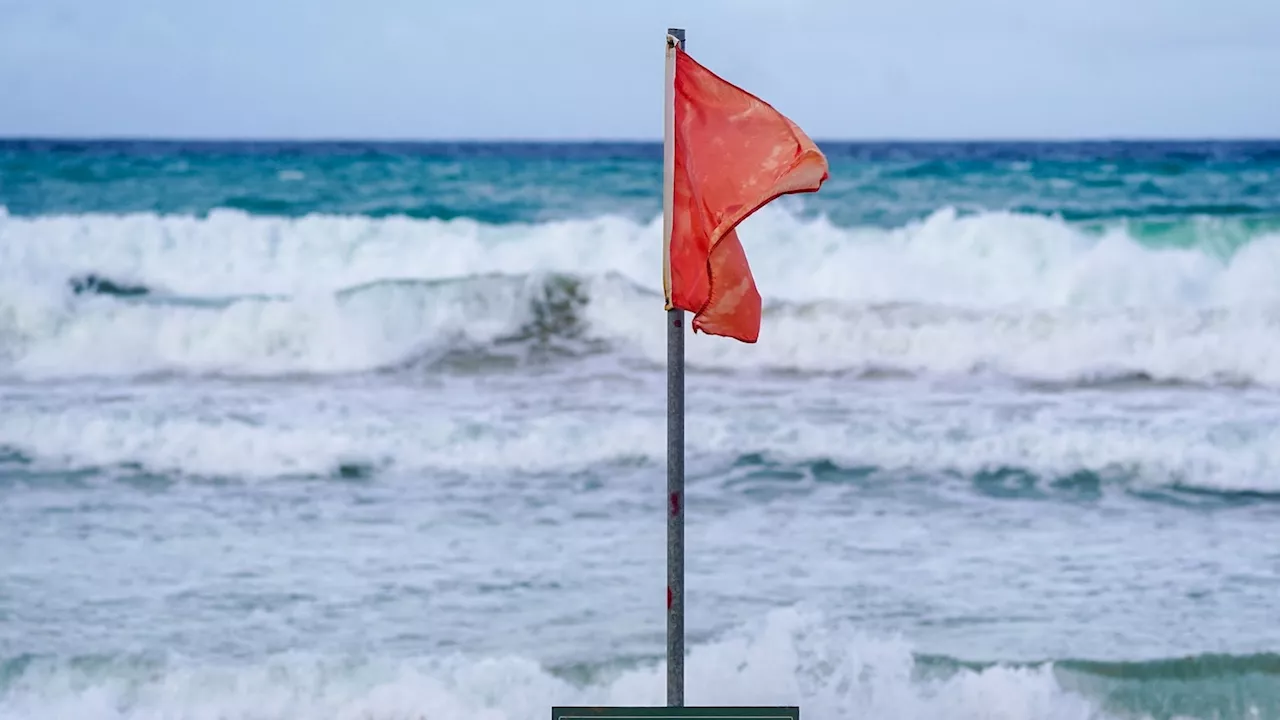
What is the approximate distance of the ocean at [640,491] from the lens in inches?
266

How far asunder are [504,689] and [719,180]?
3.42 m

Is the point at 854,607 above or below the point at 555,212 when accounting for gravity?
below

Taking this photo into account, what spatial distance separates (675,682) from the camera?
422 cm

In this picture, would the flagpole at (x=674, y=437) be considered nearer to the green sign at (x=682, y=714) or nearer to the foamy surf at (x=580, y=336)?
the green sign at (x=682, y=714)

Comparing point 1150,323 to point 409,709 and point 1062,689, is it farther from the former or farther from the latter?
point 409,709

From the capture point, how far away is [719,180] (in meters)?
4.03

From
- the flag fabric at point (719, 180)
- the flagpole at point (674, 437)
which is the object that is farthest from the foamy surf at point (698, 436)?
the flag fabric at point (719, 180)

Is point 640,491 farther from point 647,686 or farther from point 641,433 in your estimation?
point 647,686

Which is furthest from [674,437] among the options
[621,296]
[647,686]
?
Result: [621,296]

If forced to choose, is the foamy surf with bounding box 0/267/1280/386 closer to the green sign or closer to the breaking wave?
the breaking wave

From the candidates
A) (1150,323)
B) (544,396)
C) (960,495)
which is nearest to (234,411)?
(544,396)

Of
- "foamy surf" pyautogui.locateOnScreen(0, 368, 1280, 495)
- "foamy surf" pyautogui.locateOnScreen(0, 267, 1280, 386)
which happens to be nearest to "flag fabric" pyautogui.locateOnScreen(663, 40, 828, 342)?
"foamy surf" pyautogui.locateOnScreen(0, 368, 1280, 495)

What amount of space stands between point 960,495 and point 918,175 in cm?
2313

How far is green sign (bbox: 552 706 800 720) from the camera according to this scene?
362 centimetres
